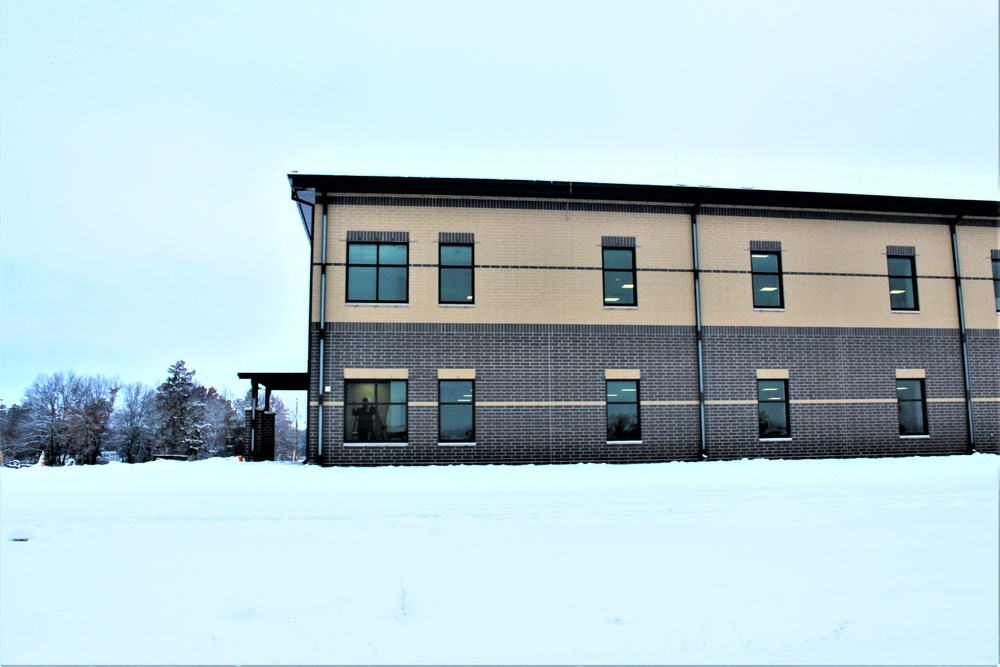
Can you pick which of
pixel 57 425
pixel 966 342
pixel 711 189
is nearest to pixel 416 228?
pixel 711 189

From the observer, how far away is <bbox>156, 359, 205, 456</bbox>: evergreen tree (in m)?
61.8

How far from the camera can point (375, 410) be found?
16.6m

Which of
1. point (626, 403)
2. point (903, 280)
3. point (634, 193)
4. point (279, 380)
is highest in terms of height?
point (634, 193)

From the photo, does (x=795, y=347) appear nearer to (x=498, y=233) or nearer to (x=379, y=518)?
(x=498, y=233)

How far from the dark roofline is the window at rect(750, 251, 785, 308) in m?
1.49

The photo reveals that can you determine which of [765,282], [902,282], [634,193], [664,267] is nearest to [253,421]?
[664,267]

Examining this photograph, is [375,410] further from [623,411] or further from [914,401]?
[914,401]

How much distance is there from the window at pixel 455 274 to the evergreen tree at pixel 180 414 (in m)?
51.5

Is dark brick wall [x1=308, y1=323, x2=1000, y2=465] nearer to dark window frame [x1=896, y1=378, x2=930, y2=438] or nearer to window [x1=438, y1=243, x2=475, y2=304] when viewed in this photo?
dark window frame [x1=896, y1=378, x2=930, y2=438]

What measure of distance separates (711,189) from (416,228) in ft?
25.9

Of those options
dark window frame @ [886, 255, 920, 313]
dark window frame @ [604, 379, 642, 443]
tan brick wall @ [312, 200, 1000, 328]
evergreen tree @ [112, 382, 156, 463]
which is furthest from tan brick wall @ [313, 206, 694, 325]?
evergreen tree @ [112, 382, 156, 463]

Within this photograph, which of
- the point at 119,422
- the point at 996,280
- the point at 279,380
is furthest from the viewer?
the point at 119,422

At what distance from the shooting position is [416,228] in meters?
17.1

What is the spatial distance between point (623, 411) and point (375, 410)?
6364 mm
